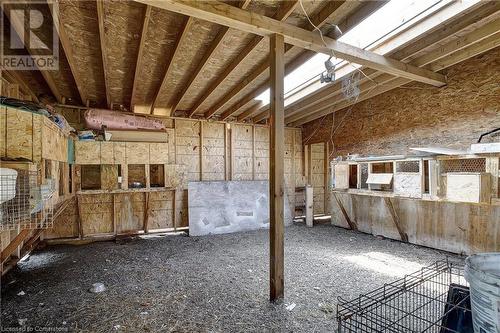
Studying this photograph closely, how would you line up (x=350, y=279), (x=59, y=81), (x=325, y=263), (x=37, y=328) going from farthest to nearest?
(x=59, y=81) → (x=325, y=263) → (x=350, y=279) → (x=37, y=328)

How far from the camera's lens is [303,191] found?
23.2 feet

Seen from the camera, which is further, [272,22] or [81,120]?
[81,120]

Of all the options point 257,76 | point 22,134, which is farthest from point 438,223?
point 22,134

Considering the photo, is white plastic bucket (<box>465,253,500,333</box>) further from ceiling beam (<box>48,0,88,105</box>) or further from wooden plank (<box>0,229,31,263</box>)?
ceiling beam (<box>48,0,88,105</box>)

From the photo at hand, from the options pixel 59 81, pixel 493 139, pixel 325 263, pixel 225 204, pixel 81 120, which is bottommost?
pixel 325 263

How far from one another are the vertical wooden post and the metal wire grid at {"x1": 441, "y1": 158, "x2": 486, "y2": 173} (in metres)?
2.45

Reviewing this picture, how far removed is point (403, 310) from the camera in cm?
232

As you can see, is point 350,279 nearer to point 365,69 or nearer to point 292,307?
point 292,307

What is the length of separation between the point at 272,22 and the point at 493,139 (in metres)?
3.59

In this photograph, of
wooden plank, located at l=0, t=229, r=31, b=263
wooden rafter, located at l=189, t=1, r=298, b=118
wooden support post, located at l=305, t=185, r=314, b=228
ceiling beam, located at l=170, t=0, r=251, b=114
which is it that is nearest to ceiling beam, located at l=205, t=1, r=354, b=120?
wooden rafter, located at l=189, t=1, r=298, b=118

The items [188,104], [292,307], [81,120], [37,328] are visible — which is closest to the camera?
[37,328]

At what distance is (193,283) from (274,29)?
2.93m

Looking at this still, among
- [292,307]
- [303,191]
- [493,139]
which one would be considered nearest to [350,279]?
[292,307]

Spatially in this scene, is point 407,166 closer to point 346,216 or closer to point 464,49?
point 464,49
